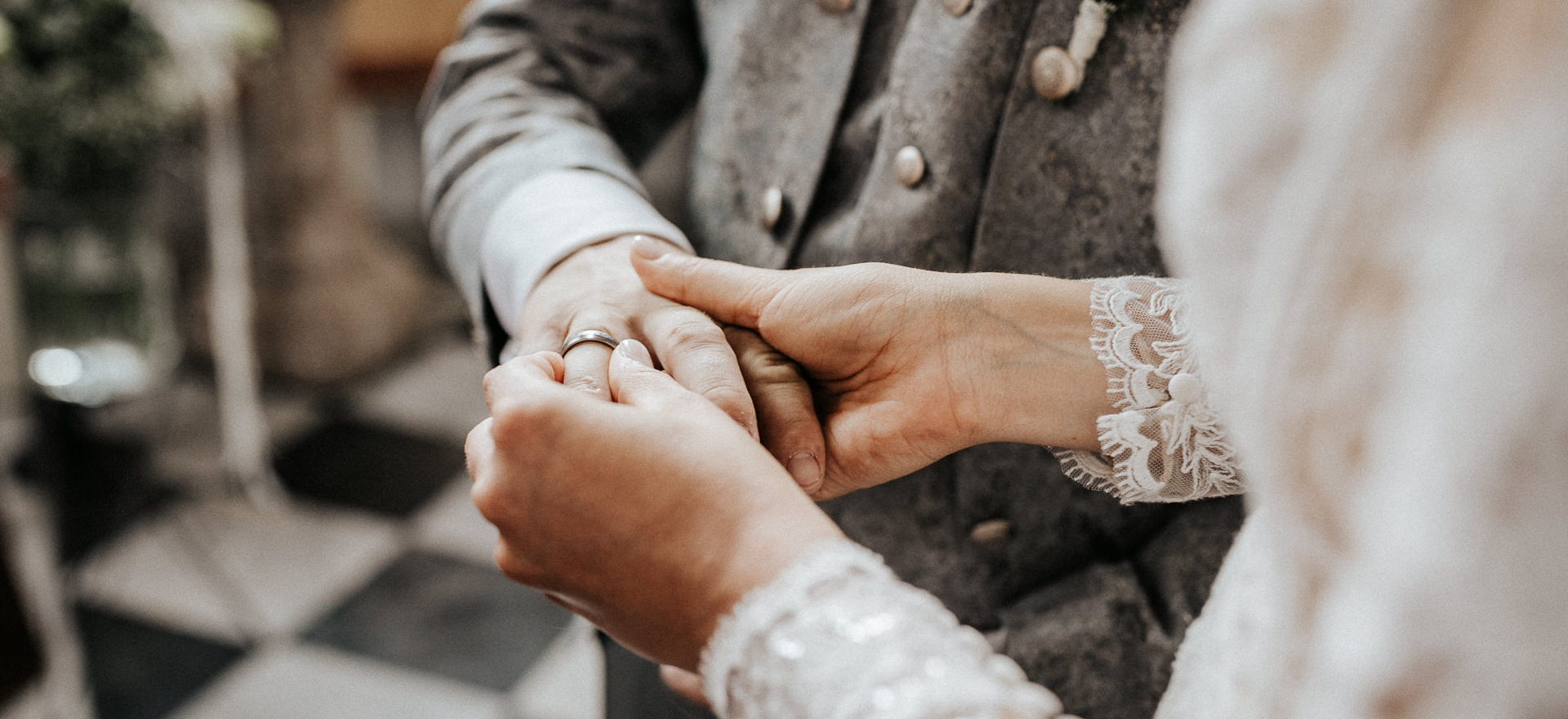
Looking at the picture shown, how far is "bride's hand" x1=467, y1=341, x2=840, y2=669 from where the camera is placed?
41 cm

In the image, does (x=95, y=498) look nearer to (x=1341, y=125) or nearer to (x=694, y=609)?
(x=694, y=609)

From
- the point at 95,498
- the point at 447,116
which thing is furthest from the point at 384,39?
the point at 447,116

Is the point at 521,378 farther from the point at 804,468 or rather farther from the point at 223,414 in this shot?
the point at 223,414

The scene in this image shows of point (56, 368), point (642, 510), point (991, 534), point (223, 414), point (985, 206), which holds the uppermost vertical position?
point (985, 206)

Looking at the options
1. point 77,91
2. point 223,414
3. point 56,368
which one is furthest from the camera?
point 223,414

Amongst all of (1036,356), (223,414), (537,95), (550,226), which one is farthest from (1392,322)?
(223,414)

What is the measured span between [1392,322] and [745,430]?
287 mm

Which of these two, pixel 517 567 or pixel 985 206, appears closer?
pixel 517 567

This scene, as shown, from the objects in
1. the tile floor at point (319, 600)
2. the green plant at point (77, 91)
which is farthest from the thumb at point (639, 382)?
the green plant at point (77, 91)

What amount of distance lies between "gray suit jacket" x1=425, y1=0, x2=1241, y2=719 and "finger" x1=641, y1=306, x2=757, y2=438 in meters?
0.10

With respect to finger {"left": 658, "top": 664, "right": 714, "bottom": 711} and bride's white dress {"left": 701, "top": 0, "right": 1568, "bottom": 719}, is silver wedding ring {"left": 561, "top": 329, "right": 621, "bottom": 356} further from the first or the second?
bride's white dress {"left": 701, "top": 0, "right": 1568, "bottom": 719}

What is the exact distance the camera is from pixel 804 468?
0.57 meters

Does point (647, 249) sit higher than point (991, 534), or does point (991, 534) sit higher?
point (647, 249)

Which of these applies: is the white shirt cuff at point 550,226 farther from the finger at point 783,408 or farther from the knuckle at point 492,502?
the knuckle at point 492,502
